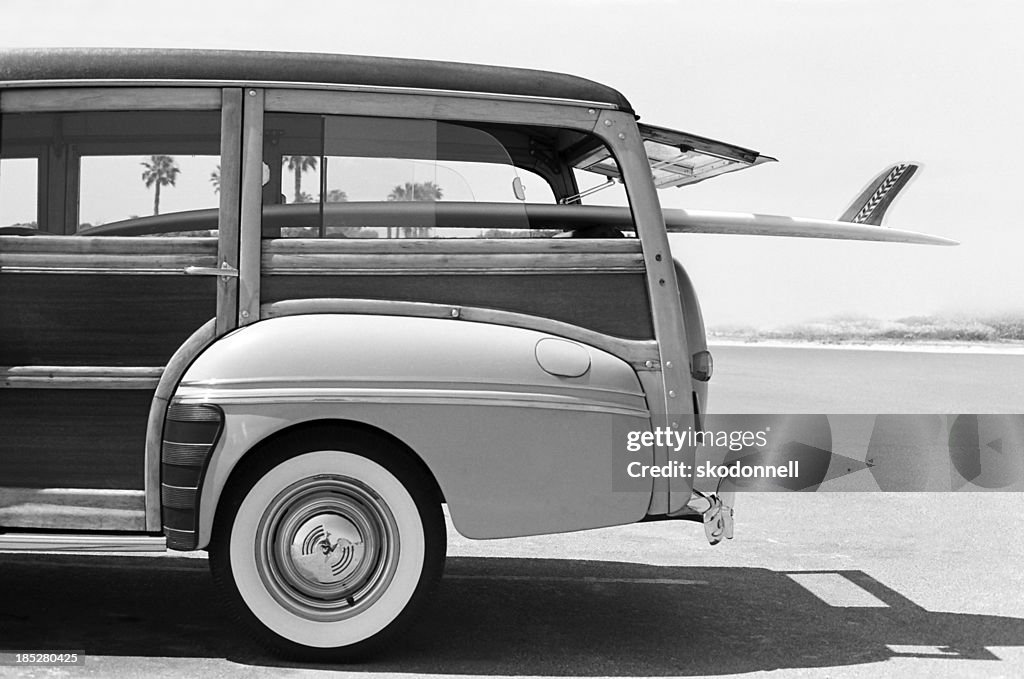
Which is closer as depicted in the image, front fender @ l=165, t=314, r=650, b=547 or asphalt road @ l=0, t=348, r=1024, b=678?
front fender @ l=165, t=314, r=650, b=547

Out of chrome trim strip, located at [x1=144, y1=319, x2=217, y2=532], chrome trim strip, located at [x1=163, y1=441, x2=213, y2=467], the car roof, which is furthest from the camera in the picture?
the car roof

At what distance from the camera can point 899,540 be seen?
27.8 feet

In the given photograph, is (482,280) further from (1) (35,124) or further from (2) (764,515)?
(2) (764,515)

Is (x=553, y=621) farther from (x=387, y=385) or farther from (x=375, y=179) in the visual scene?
(x=375, y=179)

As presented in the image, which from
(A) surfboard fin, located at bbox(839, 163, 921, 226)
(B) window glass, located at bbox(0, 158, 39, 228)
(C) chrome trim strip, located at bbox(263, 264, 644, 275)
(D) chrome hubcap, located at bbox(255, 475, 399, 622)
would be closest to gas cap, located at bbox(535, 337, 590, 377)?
(C) chrome trim strip, located at bbox(263, 264, 644, 275)

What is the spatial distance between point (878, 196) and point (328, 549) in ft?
11.0

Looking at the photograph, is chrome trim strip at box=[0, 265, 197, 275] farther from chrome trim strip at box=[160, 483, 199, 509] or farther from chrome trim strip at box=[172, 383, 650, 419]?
chrome trim strip at box=[160, 483, 199, 509]

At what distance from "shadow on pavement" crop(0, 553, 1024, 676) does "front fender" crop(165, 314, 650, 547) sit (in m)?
0.62

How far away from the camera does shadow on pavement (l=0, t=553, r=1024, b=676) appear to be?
5.34 metres

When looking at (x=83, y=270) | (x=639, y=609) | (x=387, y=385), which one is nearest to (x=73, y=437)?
(x=83, y=270)

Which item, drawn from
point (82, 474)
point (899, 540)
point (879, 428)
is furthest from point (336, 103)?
point (879, 428)

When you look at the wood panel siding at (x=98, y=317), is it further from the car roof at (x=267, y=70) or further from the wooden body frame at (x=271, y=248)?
the car roof at (x=267, y=70)

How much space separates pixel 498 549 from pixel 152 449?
3.12 meters

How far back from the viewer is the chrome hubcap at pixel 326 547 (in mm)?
5090
